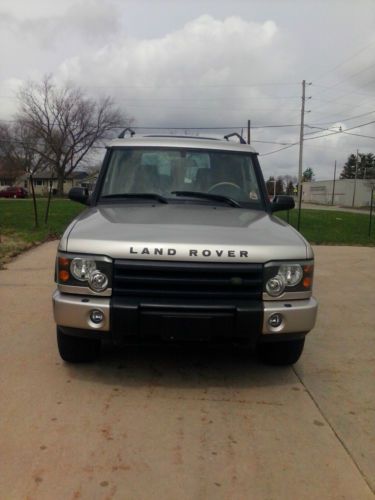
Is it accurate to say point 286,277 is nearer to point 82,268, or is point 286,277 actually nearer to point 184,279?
point 184,279

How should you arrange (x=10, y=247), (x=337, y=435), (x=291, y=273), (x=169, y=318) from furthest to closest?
(x=10, y=247) < (x=291, y=273) < (x=169, y=318) < (x=337, y=435)

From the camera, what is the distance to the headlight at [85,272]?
348 cm

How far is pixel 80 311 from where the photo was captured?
11.5 feet

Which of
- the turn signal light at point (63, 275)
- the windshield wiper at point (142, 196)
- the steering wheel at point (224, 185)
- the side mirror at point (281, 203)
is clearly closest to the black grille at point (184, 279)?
the turn signal light at point (63, 275)

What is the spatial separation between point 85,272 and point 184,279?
2.25 feet

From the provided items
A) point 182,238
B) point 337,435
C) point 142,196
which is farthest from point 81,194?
point 337,435

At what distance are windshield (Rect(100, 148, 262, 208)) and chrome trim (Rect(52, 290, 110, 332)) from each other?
138 centimetres

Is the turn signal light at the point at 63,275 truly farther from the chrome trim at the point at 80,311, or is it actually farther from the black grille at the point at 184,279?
the black grille at the point at 184,279

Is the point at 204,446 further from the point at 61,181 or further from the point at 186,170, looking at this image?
the point at 61,181

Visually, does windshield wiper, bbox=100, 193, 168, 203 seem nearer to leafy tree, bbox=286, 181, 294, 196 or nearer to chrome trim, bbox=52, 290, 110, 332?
chrome trim, bbox=52, 290, 110, 332

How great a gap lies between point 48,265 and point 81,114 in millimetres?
55651

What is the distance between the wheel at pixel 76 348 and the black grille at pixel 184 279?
0.73 m

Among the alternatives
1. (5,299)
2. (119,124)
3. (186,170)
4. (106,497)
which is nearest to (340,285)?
(186,170)

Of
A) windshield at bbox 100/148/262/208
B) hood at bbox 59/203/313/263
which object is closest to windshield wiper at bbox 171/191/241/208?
windshield at bbox 100/148/262/208
